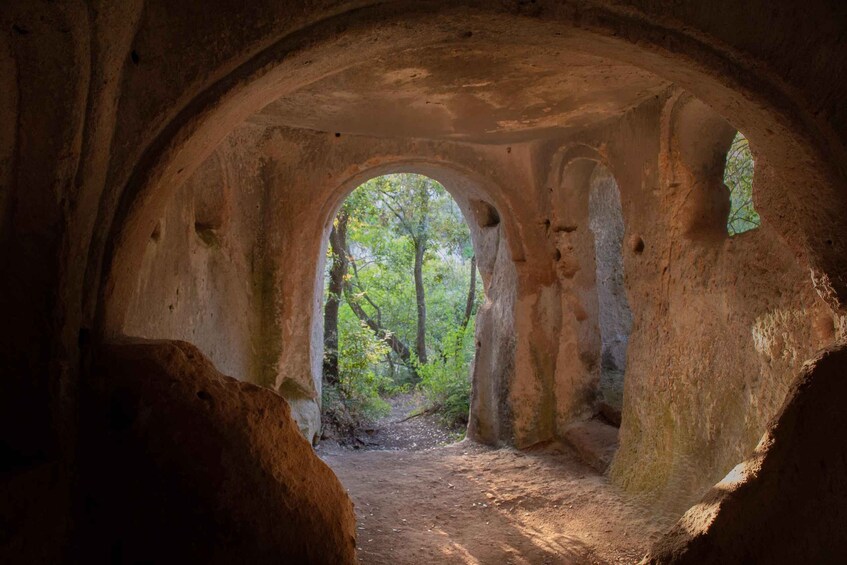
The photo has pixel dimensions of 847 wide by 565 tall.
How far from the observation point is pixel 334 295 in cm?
870

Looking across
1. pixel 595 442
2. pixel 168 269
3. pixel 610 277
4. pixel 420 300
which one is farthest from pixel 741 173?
pixel 420 300

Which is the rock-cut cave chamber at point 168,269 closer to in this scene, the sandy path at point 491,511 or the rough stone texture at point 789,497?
the rough stone texture at point 789,497

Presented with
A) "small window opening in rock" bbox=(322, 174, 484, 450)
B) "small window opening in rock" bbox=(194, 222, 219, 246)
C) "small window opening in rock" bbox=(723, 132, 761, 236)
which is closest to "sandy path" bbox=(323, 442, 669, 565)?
"small window opening in rock" bbox=(322, 174, 484, 450)

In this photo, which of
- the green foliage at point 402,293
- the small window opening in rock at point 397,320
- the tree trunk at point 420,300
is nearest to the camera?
the small window opening in rock at point 397,320

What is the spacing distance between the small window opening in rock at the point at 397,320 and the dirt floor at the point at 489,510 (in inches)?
74.6

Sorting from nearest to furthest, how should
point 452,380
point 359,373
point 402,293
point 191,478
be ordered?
point 191,478 → point 359,373 → point 452,380 → point 402,293

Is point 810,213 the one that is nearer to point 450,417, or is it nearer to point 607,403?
point 607,403

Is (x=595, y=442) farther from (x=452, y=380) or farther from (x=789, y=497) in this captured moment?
(x=452, y=380)

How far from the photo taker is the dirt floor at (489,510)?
3.59 meters

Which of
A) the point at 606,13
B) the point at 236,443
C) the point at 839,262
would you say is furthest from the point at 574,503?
the point at 606,13

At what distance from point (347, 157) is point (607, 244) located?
2891 mm

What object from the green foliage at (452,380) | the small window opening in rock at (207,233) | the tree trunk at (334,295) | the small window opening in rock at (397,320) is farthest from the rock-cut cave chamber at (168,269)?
the green foliage at (452,380)

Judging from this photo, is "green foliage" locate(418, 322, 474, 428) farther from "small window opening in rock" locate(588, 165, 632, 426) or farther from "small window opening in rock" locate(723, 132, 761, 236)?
"small window opening in rock" locate(723, 132, 761, 236)

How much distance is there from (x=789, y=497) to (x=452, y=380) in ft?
23.5
